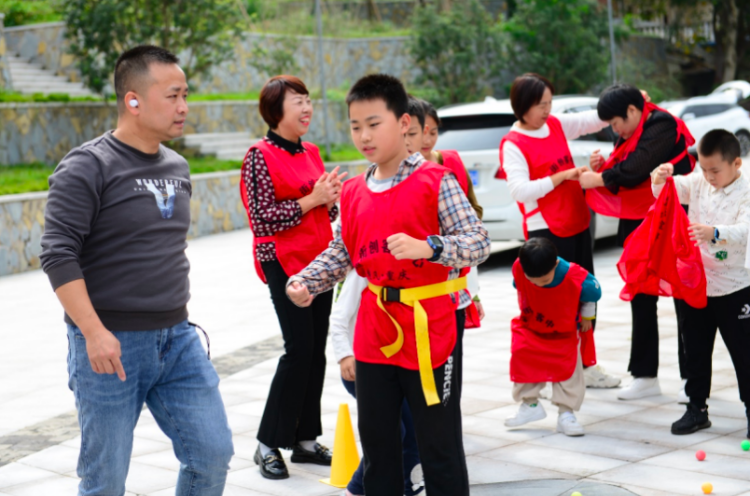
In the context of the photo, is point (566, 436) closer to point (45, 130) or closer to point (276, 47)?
point (45, 130)

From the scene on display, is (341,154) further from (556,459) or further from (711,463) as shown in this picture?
(711,463)

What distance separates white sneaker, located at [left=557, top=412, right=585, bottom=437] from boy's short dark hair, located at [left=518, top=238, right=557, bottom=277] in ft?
2.55

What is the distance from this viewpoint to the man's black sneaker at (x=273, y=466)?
4531mm

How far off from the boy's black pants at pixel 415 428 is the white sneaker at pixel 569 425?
174 centimetres

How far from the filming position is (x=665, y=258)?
4.98 m

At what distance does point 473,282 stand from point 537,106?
132cm

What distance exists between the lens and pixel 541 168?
5629 millimetres

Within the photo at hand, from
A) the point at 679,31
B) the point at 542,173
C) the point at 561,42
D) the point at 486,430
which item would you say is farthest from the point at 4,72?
the point at 679,31

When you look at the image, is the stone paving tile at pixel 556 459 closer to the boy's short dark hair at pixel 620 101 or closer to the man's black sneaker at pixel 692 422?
the man's black sneaker at pixel 692 422

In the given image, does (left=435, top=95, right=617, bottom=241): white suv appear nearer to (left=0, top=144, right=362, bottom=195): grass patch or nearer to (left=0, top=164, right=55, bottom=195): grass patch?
(left=0, top=144, right=362, bottom=195): grass patch

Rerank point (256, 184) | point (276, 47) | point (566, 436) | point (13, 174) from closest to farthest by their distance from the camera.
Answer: point (256, 184) < point (566, 436) < point (13, 174) < point (276, 47)

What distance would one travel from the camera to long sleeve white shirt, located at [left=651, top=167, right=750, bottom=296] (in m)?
4.57

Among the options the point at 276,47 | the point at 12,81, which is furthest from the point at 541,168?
the point at 276,47

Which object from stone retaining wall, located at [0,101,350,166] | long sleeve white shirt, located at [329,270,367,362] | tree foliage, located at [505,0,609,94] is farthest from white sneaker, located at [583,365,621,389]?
tree foliage, located at [505,0,609,94]
